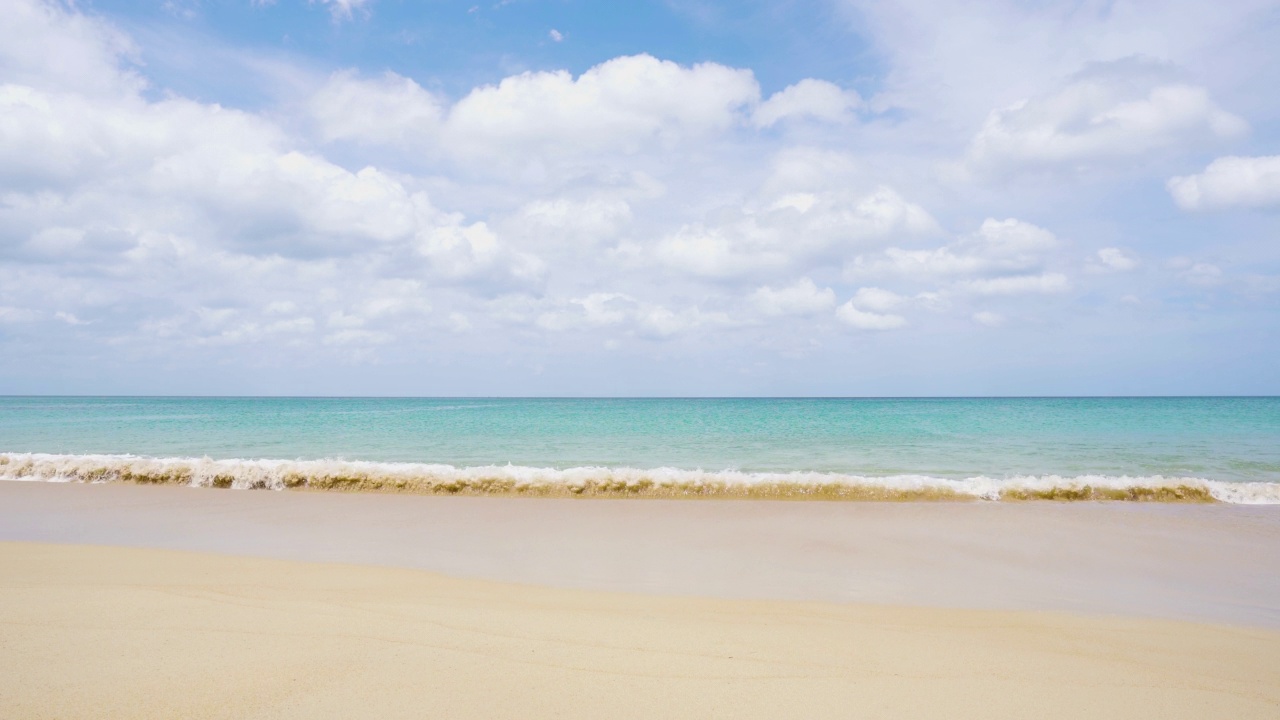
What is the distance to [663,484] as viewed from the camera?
11.9 m

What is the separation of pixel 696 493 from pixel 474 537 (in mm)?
4710

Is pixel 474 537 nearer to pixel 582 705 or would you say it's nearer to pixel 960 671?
pixel 582 705

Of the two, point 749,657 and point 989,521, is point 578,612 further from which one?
point 989,521

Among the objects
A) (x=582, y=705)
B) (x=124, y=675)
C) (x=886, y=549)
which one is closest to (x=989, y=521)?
(x=886, y=549)

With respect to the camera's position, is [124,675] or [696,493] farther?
[696,493]

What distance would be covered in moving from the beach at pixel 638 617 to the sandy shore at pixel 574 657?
0.02m

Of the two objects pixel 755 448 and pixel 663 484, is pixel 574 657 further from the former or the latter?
pixel 755 448

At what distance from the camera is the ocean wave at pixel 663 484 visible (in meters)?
11.6

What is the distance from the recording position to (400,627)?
14.3ft

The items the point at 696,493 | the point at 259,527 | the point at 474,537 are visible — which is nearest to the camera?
the point at 474,537

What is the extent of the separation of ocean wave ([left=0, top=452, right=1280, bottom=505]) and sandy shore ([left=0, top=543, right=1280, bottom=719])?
20.6 feet

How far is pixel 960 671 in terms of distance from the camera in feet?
12.6

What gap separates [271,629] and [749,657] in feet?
10.5

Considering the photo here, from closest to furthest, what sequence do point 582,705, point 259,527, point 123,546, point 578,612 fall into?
point 582,705, point 578,612, point 123,546, point 259,527
